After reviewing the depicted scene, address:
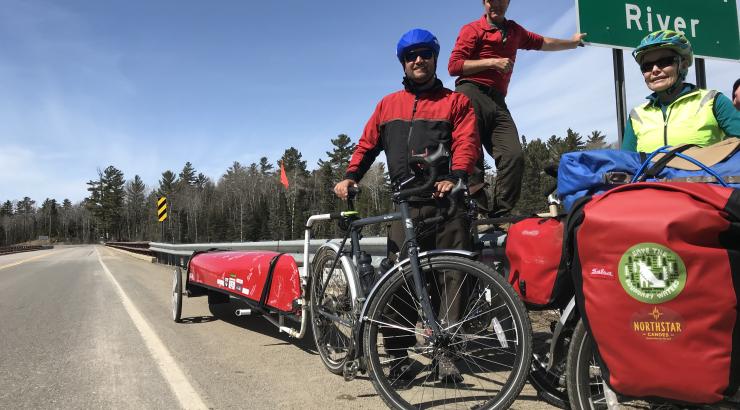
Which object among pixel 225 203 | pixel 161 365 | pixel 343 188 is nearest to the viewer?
pixel 343 188

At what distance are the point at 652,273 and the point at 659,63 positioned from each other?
170cm

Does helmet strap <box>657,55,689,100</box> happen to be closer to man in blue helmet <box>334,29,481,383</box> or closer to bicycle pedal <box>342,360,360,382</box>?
man in blue helmet <box>334,29,481,383</box>

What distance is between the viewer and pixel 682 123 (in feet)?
8.77

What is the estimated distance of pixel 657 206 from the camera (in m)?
1.66

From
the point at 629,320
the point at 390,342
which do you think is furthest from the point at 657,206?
the point at 390,342

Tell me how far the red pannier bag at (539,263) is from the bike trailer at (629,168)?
0.20 m

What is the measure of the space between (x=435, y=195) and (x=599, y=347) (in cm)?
138

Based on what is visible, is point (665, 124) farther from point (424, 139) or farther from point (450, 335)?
point (450, 335)

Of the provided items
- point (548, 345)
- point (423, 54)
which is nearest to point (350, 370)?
point (548, 345)

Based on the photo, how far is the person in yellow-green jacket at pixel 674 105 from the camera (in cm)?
259

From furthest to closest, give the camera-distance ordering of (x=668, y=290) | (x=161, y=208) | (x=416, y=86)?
(x=161, y=208)
(x=416, y=86)
(x=668, y=290)

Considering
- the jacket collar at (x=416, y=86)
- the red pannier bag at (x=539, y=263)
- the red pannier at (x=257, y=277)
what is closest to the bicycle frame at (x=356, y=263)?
the red pannier bag at (x=539, y=263)

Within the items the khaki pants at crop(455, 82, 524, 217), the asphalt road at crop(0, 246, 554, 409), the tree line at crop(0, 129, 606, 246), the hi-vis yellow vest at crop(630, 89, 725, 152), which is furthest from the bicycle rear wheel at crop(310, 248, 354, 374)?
the tree line at crop(0, 129, 606, 246)

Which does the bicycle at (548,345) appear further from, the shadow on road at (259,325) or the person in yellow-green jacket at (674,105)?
the shadow on road at (259,325)
